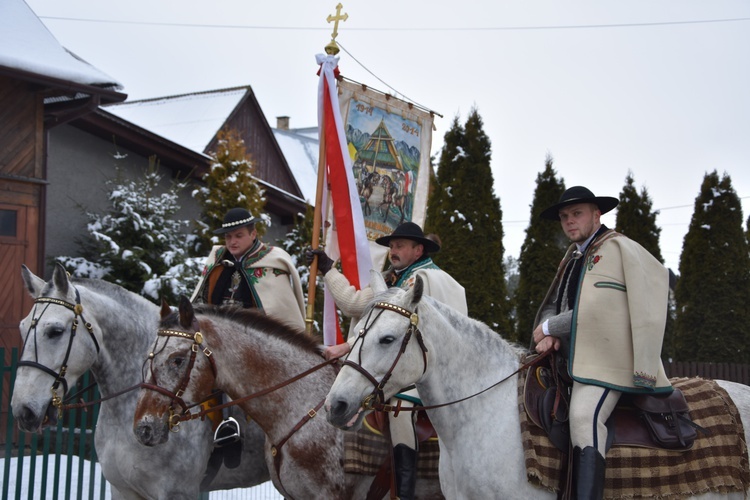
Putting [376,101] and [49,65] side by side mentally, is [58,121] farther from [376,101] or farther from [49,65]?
[376,101]

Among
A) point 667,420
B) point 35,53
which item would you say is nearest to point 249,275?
point 667,420

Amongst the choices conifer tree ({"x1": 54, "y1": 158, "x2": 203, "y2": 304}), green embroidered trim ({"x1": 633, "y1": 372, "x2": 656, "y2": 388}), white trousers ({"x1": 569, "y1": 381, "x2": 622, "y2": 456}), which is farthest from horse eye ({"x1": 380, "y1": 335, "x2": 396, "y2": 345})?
conifer tree ({"x1": 54, "y1": 158, "x2": 203, "y2": 304})

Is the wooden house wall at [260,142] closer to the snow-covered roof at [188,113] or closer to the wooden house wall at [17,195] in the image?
the snow-covered roof at [188,113]

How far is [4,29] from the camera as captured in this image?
11.6 m

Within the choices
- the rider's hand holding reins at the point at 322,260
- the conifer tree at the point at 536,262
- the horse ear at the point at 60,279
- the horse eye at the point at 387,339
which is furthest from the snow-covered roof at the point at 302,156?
the horse eye at the point at 387,339

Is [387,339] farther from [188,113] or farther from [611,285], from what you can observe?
[188,113]

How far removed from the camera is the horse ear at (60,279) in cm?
480

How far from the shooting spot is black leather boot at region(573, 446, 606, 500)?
3520 mm

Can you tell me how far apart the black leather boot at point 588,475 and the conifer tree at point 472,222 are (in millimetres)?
9824

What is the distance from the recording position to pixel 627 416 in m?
3.92

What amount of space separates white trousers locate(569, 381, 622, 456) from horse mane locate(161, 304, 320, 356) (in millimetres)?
1938

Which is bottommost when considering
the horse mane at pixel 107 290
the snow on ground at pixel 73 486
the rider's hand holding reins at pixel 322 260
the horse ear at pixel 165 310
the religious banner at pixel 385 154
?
the snow on ground at pixel 73 486

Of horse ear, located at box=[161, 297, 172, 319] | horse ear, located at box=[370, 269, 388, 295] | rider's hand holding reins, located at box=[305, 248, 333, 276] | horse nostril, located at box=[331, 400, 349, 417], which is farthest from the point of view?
rider's hand holding reins, located at box=[305, 248, 333, 276]

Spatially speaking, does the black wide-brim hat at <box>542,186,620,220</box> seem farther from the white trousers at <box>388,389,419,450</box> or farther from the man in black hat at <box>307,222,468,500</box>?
the white trousers at <box>388,389,419,450</box>
